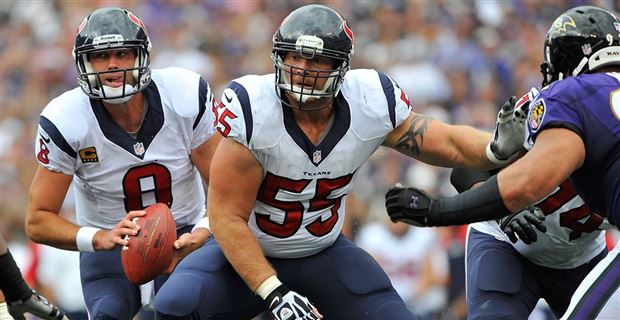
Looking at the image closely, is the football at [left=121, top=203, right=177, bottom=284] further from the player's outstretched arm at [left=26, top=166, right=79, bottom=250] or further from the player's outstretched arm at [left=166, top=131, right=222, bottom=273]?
the player's outstretched arm at [left=26, top=166, right=79, bottom=250]

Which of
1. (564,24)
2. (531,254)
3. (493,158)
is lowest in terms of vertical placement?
(531,254)

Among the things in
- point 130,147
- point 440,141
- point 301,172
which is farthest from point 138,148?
point 440,141

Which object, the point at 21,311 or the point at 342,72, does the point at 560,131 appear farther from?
the point at 21,311

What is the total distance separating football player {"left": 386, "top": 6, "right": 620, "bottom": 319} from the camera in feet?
12.1

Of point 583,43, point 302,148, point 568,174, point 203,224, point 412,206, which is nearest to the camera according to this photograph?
point 568,174

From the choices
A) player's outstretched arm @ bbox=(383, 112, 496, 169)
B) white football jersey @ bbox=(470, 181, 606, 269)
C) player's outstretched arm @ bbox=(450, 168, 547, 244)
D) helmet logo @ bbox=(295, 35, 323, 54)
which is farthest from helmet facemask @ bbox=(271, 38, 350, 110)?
white football jersey @ bbox=(470, 181, 606, 269)

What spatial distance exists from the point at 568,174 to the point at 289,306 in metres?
1.15

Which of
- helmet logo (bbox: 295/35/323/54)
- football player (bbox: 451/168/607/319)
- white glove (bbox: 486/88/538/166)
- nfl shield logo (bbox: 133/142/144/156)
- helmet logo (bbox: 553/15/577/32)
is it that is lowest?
football player (bbox: 451/168/607/319)

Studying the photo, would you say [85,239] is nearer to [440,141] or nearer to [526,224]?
[440,141]

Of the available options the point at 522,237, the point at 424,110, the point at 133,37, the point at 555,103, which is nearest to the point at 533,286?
the point at 522,237

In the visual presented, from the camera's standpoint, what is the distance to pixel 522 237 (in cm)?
446

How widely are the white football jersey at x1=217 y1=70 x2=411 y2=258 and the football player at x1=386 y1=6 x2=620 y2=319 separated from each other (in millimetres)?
508

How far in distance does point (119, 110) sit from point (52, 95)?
4534 mm

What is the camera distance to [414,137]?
4465 mm
